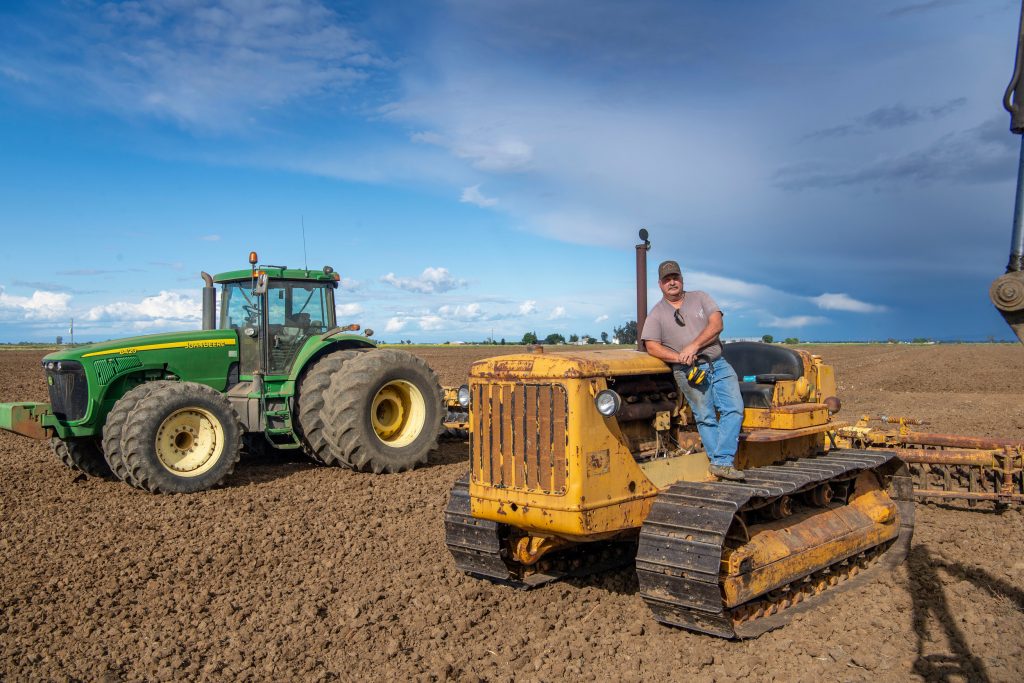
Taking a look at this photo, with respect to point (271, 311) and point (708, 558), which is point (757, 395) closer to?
point (708, 558)

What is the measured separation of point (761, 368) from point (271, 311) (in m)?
6.30

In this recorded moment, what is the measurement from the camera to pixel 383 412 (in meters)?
10.7

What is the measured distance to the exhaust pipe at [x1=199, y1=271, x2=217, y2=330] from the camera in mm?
11142

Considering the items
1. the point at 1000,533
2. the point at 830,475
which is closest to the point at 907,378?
the point at 1000,533

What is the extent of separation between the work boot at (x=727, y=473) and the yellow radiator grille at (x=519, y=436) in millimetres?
1230

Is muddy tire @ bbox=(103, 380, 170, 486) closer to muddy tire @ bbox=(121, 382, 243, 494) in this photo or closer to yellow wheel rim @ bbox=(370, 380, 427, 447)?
muddy tire @ bbox=(121, 382, 243, 494)

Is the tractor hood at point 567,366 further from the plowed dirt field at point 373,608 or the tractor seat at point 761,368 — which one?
the plowed dirt field at point 373,608

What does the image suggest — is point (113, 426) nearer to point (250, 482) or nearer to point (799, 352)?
point (250, 482)

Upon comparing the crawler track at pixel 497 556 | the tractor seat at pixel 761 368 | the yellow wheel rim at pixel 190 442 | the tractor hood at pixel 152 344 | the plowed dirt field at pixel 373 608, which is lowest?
the plowed dirt field at pixel 373 608

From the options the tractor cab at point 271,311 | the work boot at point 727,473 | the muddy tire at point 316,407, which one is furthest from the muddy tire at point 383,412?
the work boot at point 727,473

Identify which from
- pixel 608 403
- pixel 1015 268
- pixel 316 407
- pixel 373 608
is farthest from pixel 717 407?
pixel 316 407

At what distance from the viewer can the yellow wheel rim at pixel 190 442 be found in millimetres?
8891

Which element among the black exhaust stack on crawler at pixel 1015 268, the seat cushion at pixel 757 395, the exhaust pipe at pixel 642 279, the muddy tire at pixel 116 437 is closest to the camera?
the black exhaust stack on crawler at pixel 1015 268

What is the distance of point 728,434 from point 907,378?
2442 cm
